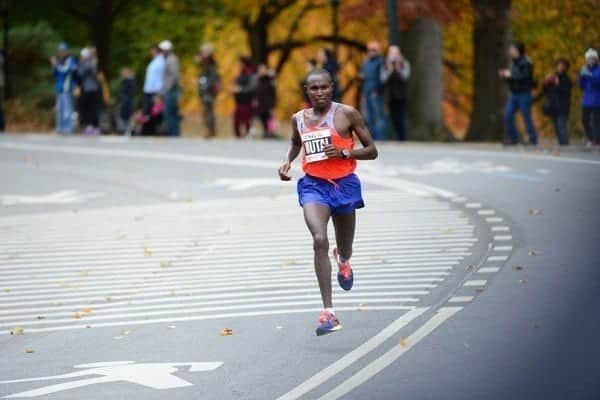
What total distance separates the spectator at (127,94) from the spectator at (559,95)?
426 inches

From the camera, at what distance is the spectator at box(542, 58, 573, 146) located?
95.5 feet

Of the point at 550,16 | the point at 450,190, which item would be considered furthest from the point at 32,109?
the point at 450,190

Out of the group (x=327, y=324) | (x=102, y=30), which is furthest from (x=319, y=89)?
(x=102, y=30)

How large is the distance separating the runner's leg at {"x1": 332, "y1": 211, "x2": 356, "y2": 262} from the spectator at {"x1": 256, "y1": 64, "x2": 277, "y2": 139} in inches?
887

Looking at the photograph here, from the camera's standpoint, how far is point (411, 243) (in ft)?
57.2

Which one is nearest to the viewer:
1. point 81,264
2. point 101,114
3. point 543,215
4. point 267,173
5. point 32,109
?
point 81,264

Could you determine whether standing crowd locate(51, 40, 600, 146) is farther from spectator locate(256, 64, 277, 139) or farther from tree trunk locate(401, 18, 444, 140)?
tree trunk locate(401, 18, 444, 140)

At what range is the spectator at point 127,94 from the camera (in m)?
37.0

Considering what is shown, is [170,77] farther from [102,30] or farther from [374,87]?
[102,30]

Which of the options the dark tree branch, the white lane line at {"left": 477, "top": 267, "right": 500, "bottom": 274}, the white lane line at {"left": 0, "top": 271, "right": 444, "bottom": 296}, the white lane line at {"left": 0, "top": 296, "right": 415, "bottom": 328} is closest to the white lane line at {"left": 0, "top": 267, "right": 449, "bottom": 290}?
the white lane line at {"left": 0, "top": 271, "right": 444, "bottom": 296}

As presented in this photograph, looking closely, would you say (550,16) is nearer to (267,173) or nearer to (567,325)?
(267,173)

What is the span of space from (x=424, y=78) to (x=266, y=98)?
631 centimetres

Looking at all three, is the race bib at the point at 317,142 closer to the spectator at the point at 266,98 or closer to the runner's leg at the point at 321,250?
the runner's leg at the point at 321,250

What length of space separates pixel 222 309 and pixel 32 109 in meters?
35.1
